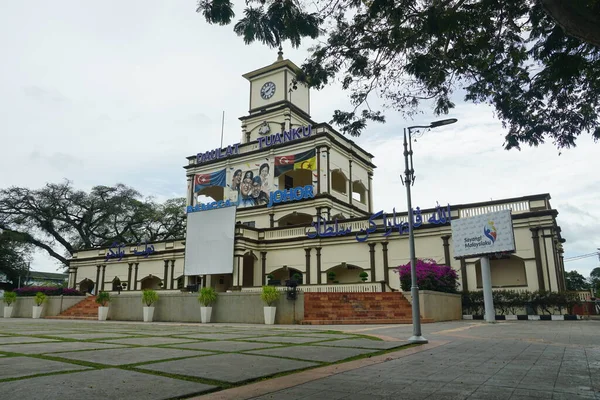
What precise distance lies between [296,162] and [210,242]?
903cm

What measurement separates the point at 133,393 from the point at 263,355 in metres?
3.20

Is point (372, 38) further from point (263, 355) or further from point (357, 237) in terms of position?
point (357, 237)

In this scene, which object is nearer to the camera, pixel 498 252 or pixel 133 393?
pixel 133 393

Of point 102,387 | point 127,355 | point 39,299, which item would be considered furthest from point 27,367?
point 39,299

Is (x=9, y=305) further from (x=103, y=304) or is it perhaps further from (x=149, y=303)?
(x=149, y=303)

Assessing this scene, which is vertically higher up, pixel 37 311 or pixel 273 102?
pixel 273 102

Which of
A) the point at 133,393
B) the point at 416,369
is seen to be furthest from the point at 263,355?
the point at 133,393

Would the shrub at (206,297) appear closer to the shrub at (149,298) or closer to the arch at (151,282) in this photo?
the shrub at (149,298)

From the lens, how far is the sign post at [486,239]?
18125mm

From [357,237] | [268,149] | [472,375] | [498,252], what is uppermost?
[268,149]

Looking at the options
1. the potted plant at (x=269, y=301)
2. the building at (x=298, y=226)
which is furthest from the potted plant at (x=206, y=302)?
the building at (x=298, y=226)

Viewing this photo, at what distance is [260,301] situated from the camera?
1902 cm

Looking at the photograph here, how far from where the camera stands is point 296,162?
3378 centimetres

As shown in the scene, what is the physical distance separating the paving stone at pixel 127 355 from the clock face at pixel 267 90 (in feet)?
110
